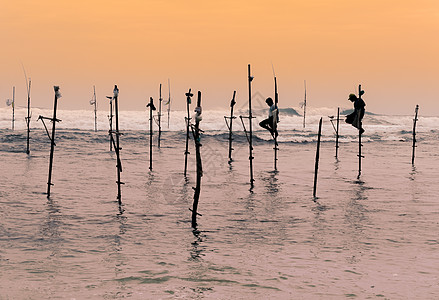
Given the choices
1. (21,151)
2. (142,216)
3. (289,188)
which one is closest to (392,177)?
(289,188)

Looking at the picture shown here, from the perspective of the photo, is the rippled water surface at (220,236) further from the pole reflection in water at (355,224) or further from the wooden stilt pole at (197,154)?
the wooden stilt pole at (197,154)

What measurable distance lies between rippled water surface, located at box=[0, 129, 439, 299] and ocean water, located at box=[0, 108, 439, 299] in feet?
0.11

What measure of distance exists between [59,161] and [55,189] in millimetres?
11273

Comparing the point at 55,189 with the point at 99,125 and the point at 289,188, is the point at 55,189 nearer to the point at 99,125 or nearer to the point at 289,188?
the point at 289,188

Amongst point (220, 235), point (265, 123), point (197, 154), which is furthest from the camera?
point (265, 123)

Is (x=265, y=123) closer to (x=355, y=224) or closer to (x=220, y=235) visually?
(x=355, y=224)

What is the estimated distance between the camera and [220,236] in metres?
15.0

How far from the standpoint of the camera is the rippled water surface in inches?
434

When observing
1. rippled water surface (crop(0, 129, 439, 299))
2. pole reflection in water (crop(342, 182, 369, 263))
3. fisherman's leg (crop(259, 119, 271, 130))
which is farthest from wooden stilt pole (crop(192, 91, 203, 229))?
fisherman's leg (crop(259, 119, 271, 130))

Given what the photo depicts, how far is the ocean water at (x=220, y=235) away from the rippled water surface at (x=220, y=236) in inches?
1.3

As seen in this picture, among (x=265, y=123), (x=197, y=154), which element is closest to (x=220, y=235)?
(x=197, y=154)

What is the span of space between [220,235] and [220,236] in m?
0.13

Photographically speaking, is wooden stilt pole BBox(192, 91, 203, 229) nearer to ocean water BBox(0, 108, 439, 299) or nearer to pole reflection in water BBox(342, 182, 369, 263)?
ocean water BBox(0, 108, 439, 299)

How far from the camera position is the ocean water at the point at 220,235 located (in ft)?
36.2
